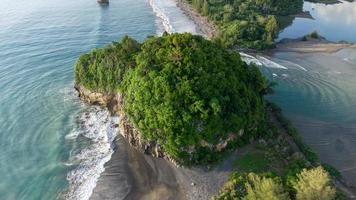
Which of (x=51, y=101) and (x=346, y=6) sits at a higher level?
(x=346, y=6)

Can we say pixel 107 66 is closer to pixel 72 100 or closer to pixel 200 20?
pixel 72 100

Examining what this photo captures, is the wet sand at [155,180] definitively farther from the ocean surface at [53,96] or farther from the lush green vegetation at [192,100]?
the ocean surface at [53,96]

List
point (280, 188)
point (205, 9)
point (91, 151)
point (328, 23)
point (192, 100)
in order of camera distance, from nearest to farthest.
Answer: point (280, 188) < point (192, 100) < point (91, 151) < point (205, 9) < point (328, 23)

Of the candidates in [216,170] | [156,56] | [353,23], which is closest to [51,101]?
[156,56]

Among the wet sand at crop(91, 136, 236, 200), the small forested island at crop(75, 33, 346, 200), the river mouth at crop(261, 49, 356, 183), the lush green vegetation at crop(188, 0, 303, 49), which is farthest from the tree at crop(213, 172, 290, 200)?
the lush green vegetation at crop(188, 0, 303, 49)

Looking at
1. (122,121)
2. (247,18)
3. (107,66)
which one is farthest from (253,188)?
(247,18)

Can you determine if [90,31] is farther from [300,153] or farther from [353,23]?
[353,23]
